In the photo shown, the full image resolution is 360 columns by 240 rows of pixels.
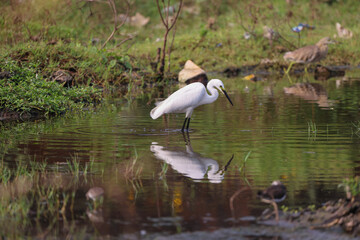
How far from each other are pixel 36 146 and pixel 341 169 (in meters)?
3.82

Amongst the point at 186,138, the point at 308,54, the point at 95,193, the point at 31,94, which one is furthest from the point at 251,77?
the point at 95,193

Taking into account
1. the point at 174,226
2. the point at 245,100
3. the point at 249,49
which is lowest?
the point at 174,226

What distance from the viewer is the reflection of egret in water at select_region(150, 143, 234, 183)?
6.17 meters

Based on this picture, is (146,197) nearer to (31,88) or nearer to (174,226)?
(174,226)

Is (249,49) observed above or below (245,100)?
above

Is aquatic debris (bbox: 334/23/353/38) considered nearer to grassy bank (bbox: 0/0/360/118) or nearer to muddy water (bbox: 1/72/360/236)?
grassy bank (bbox: 0/0/360/118)

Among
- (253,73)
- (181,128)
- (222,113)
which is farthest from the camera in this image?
(253,73)

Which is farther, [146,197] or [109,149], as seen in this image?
[109,149]

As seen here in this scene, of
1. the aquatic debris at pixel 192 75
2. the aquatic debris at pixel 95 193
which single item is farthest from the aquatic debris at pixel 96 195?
the aquatic debris at pixel 192 75

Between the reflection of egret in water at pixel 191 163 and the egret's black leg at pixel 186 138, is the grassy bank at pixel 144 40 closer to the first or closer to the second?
the egret's black leg at pixel 186 138

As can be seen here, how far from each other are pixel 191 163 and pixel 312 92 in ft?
26.8

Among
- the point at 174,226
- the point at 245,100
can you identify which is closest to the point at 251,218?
the point at 174,226

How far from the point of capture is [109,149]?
7621mm

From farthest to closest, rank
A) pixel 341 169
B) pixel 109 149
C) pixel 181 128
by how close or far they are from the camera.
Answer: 1. pixel 181 128
2. pixel 109 149
3. pixel 341 169
